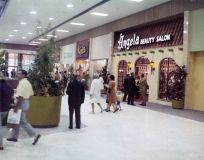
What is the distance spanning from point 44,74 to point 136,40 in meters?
11.1

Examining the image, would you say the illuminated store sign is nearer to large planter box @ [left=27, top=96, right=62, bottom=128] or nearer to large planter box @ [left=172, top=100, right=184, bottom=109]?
large planter box @ [left=172, top=100, right=184, bottom=109]

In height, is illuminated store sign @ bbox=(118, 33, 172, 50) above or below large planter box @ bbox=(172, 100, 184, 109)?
Answer: above

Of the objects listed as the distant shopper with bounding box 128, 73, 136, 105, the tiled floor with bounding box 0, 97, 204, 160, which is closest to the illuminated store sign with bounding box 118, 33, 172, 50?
the distant shopper with bounding box 128, 73, 136, 105

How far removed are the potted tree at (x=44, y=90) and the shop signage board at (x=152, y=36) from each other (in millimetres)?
8184

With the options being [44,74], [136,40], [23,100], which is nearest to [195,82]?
[136,40]

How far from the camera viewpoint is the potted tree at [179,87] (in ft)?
47.4

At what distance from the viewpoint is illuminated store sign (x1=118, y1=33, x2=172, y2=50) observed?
16656 mm

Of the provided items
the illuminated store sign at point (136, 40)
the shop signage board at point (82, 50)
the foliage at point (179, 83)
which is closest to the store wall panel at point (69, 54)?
the shop signage board at point (82, 50)

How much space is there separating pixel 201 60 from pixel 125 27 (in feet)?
20.6

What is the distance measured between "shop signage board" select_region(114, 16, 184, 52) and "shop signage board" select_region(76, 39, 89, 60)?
5.29 meters

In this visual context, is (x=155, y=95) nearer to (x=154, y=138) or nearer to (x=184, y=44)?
(x=184, y=44)

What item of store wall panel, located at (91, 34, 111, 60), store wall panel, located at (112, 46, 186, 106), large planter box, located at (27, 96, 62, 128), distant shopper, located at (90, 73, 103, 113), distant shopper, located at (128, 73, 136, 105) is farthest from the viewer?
store wall panel, located at (91, 34, 111, 60)

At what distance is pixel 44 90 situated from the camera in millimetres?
8695

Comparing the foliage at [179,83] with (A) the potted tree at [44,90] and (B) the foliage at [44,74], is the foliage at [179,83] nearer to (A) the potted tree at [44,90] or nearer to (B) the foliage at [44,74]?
(A) the potted tree at [44,90]
